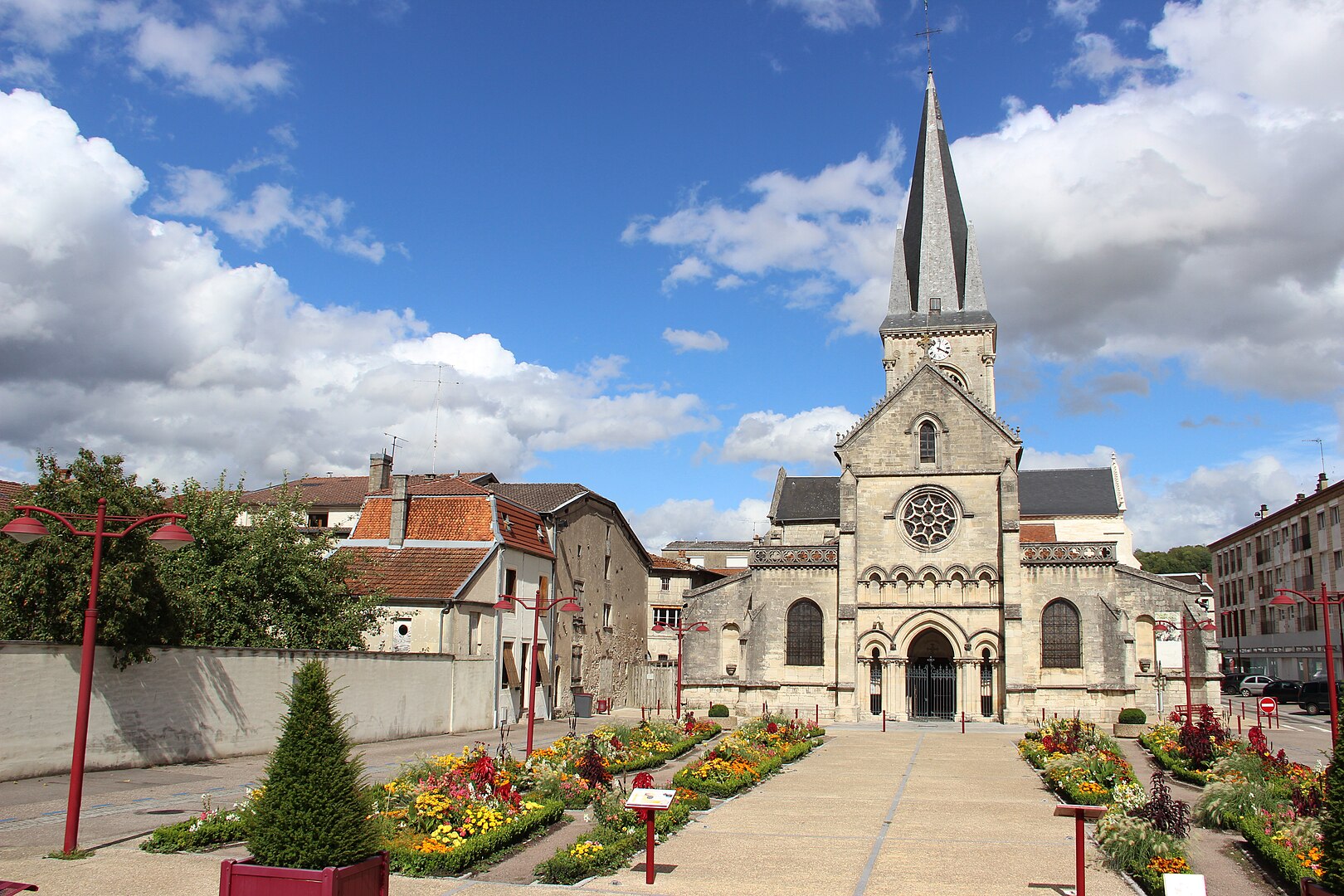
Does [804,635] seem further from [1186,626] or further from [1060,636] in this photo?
[1186,626]

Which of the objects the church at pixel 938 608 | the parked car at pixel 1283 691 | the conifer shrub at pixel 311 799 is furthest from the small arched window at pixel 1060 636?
the conifer shrub at pixel 311 799

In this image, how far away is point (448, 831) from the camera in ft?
38.4

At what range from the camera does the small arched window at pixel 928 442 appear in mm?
39844

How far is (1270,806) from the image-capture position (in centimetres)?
1405

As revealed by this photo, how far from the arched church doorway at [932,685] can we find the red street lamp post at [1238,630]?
148ft

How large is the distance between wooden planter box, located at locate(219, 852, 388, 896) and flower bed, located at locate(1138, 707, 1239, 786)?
51.9 ft

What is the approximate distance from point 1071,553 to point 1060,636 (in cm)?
314

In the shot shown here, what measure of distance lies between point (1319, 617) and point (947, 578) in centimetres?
3247

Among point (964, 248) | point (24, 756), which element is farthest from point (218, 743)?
point (964, 248)

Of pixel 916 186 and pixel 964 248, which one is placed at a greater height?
pixel 916 186

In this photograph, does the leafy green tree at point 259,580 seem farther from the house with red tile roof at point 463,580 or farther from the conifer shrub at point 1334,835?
the conifer shrub at point 1334,835

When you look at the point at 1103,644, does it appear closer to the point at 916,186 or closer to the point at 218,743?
the point at 916,186

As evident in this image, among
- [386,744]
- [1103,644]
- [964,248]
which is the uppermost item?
[964,248]

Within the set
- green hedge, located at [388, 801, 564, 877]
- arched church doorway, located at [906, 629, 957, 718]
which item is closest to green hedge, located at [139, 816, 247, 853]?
green hedge, located at [388, 801, 564, 877]
